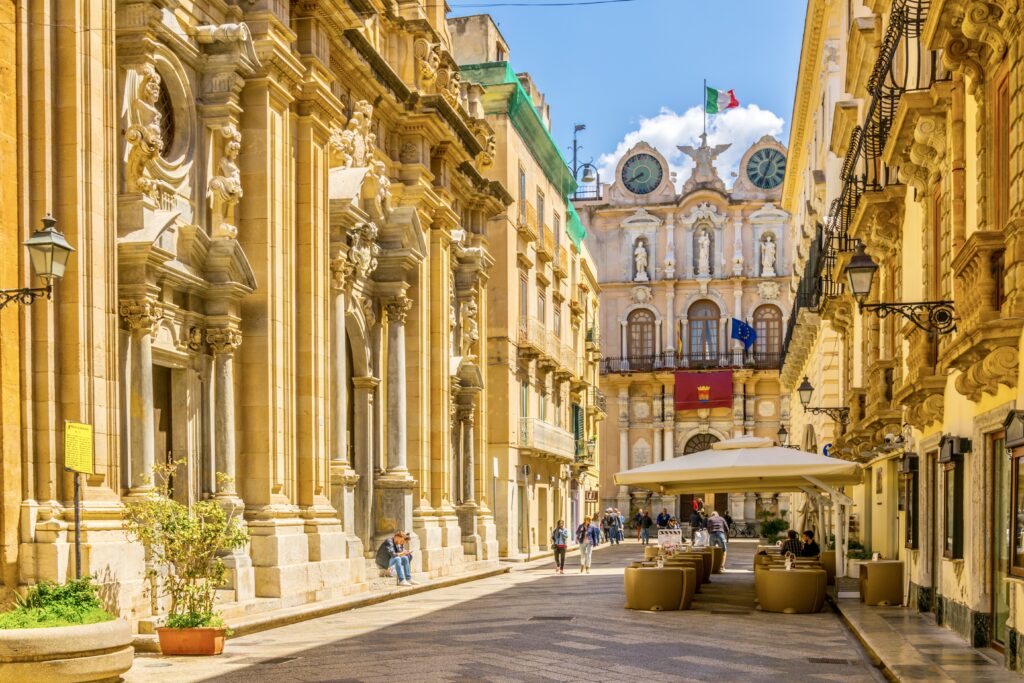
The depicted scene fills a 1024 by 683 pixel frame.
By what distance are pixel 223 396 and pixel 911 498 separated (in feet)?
32.2

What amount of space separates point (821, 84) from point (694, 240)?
97.7 ft

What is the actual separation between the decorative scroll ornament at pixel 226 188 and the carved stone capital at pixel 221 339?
129 cm

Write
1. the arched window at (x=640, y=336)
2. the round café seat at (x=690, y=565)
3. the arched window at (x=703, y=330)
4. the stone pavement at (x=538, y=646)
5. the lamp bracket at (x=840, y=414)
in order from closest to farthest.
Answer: the stone pavement at (x=538, y=646) → the round café seat at (x=690, y=565) → the lamp bracket at (x=840, y=414) → the arched window at (x=703, y=330) → the arched window at (x=640, y=336)

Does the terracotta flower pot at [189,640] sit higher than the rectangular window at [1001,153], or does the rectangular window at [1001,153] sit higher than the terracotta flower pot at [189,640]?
the rectangular window at [1001,153]

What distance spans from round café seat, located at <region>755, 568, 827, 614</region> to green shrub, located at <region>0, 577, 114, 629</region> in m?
10.8

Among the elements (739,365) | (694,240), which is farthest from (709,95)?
(739,365)

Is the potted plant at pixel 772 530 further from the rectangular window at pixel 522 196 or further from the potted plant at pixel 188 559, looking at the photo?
the potted plant at pixel 188 559

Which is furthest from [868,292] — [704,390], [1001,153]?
[704,390]

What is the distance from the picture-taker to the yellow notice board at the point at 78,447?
44.1 ft

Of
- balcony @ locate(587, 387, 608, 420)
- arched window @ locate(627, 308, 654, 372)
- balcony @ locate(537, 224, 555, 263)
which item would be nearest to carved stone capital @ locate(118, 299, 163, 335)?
balcony @ locate(537, 224, 555, 263)

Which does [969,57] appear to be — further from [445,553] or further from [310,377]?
[445,553]

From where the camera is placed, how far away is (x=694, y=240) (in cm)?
6912

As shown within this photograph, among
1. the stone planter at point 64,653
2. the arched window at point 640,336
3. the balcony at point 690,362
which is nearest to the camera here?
the stone planter at point 64,653

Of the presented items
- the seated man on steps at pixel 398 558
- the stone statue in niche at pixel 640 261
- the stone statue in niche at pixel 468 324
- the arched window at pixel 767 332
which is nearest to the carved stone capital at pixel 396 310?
the seated man on steps at pixel 398 558
